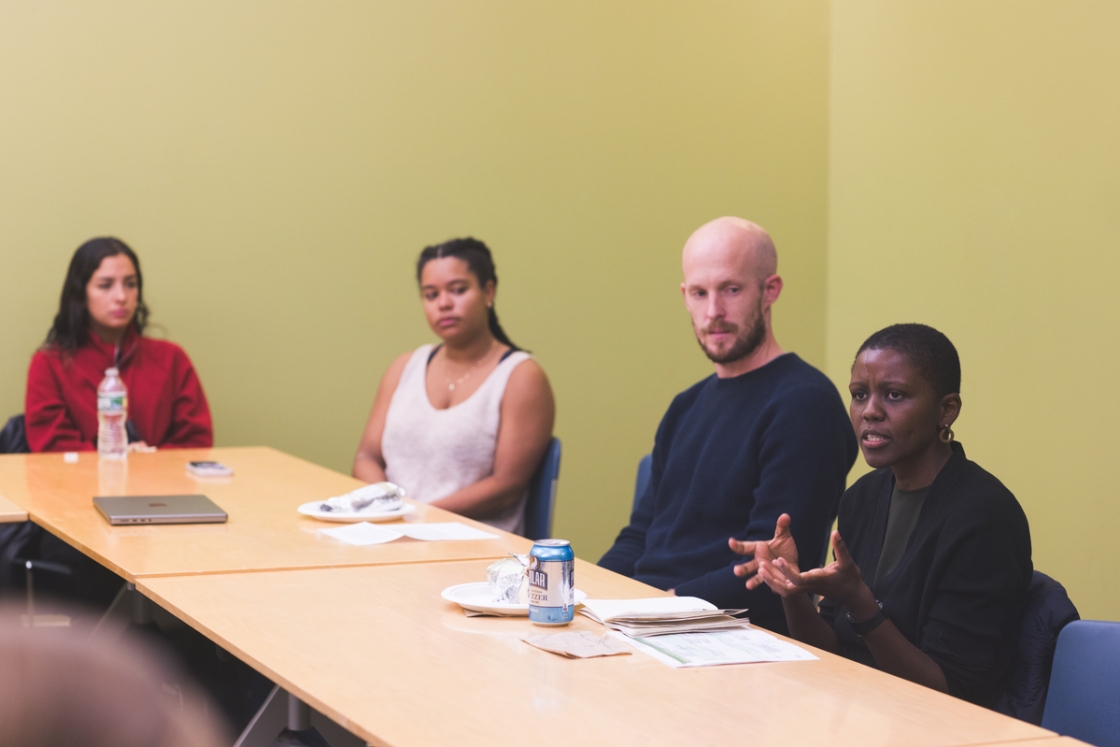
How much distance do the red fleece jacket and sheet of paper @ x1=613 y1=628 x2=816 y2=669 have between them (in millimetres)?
2630

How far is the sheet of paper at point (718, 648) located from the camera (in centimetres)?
149

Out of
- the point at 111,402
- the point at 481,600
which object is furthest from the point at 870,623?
the point at 111,402

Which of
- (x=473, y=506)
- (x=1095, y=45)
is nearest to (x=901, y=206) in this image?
(x=1095, y=45)

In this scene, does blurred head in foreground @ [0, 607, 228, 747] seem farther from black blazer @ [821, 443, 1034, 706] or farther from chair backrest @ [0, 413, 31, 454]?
chair backrest @ [0, 413, 31, 454]

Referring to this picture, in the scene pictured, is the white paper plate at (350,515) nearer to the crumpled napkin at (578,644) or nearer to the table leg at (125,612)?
the table leg at (125,612)

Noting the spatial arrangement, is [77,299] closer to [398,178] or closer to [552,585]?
[398,178]

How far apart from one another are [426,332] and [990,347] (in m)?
2.06

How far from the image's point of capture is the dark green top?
1832 millimetres

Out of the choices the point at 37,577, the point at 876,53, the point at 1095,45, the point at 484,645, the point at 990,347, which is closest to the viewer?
the point at 484,645

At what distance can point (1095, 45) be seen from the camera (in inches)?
139

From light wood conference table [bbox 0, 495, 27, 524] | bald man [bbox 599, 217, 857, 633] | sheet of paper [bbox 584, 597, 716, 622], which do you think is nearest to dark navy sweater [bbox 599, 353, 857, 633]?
bald man [bbox 599, 217, 857, 633]

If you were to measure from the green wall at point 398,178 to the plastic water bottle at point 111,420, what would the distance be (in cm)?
67

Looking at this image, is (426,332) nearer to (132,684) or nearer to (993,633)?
(993,633)

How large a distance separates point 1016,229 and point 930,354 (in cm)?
225
